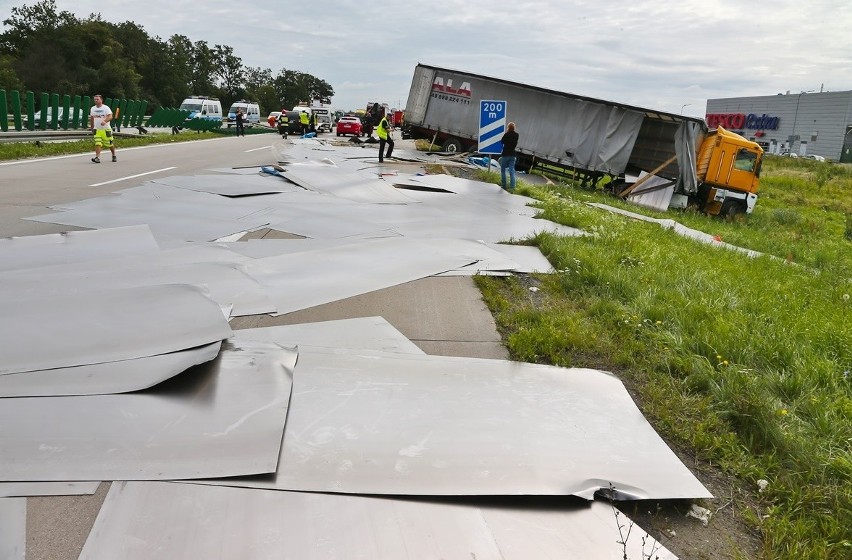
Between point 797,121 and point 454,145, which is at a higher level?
point 797,121

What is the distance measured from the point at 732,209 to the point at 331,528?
861 inches

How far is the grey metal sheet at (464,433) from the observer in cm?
267

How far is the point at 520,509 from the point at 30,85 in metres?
73.7

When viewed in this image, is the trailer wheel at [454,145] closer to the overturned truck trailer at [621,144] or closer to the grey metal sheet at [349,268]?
the overturned truck trailer at [621,144]

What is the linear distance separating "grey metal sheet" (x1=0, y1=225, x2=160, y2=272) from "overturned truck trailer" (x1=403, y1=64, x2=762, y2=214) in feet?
58.3

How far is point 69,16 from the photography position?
7125cm

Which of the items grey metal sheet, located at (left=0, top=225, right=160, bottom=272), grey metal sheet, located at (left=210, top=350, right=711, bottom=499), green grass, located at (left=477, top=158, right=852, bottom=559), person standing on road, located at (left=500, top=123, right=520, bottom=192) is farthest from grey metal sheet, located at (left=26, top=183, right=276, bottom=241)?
person standing on road, located at (left=500, top=123, right=520, bottom=192)

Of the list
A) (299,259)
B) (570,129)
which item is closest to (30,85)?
(570,129)

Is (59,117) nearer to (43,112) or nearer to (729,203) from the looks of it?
(43,112)

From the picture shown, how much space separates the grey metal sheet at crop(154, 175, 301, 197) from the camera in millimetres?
10758

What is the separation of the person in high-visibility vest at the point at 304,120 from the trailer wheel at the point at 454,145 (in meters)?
15.2

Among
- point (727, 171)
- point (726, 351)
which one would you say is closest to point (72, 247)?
point (726, 351)

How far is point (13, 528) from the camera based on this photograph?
7.42 feet

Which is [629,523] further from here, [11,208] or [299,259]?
[11,208]
